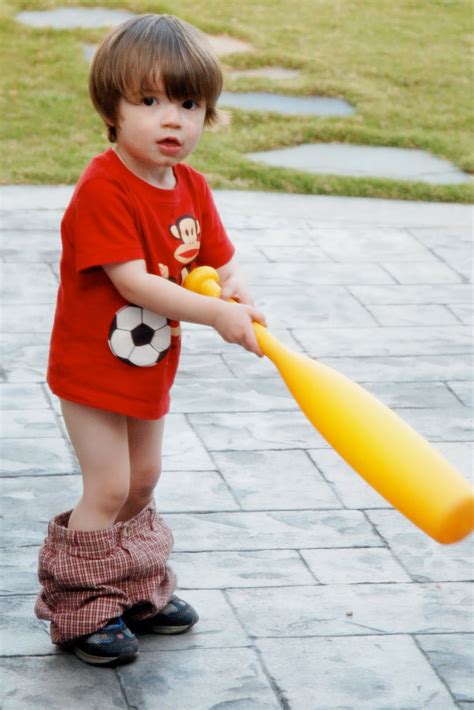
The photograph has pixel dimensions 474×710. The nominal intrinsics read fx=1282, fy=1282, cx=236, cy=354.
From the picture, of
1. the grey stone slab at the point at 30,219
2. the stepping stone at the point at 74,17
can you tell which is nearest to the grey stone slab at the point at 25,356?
the grey stone slab at the point at 30,219

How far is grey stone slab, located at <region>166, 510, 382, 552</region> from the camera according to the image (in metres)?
3.50

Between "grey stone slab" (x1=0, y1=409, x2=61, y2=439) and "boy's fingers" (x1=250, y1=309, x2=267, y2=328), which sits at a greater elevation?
"boy's fingers" (x1=250, y1=309, x2=267, y2=328)

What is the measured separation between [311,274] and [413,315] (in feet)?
2.04

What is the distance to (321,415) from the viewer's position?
7.98ft

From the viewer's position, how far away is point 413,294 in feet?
18.9

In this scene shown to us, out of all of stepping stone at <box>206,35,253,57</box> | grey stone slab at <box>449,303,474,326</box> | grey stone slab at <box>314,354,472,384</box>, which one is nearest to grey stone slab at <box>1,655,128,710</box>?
grey stone slab at <box>314,354,472,384</box>

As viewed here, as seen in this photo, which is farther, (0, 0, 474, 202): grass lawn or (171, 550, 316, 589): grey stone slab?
(0, 0, 474, 202): grass lawn

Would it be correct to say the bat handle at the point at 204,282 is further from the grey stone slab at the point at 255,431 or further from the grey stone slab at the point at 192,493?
the grey stone slab at the point at 255,431

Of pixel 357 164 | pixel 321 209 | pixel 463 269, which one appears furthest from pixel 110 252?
pixel 357 164

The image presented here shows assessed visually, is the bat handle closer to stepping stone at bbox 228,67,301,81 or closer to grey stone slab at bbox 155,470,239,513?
grey stone slab at bbox 155,470,239,513

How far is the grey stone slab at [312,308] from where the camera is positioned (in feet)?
17.5

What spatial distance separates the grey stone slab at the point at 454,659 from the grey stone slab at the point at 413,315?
2.43 meters

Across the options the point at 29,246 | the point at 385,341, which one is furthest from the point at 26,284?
the point at 385,341

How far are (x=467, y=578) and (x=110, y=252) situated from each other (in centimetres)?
144
